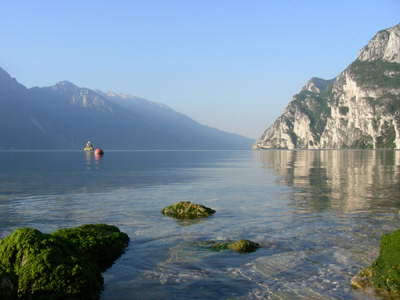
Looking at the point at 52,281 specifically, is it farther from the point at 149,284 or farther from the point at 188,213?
the point at 188,213

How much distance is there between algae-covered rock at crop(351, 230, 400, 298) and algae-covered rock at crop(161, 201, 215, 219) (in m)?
14.3

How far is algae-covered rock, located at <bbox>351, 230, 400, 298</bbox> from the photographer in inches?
480

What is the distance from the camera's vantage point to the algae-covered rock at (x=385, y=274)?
12203 mm

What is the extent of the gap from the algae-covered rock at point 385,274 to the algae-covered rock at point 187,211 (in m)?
14.3

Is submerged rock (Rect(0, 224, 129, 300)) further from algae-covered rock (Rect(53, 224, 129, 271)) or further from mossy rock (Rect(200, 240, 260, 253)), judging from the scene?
mossy rock (Rect(200, 240, 260, 253))

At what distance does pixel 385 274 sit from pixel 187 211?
16.0m

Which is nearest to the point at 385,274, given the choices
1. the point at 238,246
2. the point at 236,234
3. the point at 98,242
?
the point at 238,246

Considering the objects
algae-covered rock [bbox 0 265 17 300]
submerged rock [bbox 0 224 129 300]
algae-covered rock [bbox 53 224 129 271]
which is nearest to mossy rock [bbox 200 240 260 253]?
algae-covered rock [bbox 53 224 129 271]

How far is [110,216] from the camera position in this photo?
1069 inches

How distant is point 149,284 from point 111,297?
1492 mm

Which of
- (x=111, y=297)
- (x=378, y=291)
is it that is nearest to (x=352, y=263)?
(x=378, y=291)

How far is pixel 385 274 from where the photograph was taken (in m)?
12.6

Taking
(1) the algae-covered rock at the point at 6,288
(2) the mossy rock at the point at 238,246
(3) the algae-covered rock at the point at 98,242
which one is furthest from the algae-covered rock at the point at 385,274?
(1) the algae-covered rock at the point at 6,288

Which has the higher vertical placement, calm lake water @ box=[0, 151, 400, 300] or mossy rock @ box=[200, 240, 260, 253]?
mossy rock @ box=[200, 240, 260, 253]
